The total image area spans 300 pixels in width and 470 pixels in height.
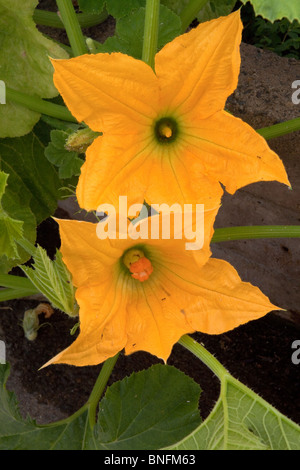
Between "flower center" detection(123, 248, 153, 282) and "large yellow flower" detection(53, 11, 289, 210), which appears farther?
"flower center" detection(123, 248, 153, 282)

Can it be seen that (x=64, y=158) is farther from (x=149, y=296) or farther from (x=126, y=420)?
(x=126, y=420)

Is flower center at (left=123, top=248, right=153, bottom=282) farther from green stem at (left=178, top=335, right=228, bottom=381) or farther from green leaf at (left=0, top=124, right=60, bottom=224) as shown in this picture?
green leaf at (left=0, top=124, right=60, bottom=224)

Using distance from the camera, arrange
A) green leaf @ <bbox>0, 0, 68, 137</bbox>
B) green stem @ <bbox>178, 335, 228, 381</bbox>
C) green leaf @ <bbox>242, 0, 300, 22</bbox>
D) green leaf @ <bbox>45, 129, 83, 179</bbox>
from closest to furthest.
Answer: green leaf @ <bbox>242, 0, 300, 22</bbox> → green stem @ <bbox>178, 335, 228, 381</bbox> → green leaf @ <bbox>45, 129, 83, 179</bbox> → green leaf @ <bbox>0, 0, 68, 137</bbox>

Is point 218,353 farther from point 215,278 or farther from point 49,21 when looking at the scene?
point 49,21

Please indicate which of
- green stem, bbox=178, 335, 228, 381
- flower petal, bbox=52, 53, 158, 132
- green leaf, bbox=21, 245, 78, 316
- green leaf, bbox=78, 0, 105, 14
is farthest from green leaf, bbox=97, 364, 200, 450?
green leaf, bbox=78, 0, 105, 14

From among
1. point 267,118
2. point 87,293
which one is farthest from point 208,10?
point 87,293

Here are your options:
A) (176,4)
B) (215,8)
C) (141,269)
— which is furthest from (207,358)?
(215,8)

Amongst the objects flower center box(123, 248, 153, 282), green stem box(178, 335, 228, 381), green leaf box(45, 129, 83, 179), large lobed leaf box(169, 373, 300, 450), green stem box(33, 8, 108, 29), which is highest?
green stem box(33, 8, 108, 29)
